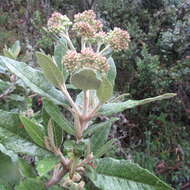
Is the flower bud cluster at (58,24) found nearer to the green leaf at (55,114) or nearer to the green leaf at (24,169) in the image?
the green leaf at (55,114)

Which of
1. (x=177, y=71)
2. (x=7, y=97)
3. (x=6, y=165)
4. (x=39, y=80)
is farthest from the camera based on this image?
(x=177, y=71)

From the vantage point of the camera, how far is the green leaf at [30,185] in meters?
0.70

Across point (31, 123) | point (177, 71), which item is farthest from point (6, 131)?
point (177, 71)

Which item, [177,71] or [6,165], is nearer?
[6,165]

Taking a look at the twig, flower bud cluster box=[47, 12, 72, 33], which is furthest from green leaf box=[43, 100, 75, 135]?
the twig

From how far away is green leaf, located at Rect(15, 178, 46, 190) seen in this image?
2.30 ft

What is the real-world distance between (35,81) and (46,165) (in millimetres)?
192

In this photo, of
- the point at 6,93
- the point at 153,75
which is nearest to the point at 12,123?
the point at 6,93

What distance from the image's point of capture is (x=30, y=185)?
0.72 m

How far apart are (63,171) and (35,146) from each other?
0.30ft

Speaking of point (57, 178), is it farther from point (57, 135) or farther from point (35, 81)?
point (35, 81)

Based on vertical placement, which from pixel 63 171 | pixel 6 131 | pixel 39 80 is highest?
pixel 39 80

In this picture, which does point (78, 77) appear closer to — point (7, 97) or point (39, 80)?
point (39, 80)

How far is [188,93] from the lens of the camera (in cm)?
280
